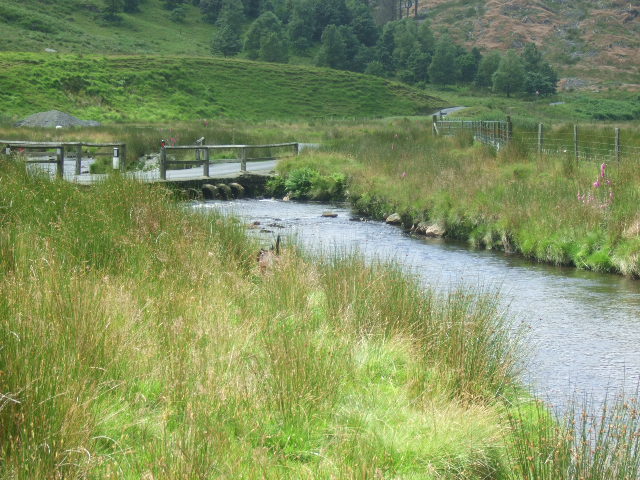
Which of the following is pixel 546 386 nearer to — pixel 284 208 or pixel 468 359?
pixel 468 359

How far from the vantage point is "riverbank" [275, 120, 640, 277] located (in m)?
12.8

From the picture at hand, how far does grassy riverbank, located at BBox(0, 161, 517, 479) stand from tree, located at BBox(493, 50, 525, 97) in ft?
317

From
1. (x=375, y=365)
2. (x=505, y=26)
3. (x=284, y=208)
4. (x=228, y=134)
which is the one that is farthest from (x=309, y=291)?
(x=505, y=26)

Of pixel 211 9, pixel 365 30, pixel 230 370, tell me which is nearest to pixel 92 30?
pixel 211 9

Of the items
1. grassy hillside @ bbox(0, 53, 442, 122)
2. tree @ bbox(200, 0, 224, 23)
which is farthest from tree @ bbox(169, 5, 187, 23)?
grassy hillside @ bbox(0, 53, 442, 122)

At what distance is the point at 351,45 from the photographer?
388 feet

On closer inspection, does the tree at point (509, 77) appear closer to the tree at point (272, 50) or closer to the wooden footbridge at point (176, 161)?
the tree at point (272, 50)

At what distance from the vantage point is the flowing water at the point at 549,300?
7195mm

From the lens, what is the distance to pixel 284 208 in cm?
2017

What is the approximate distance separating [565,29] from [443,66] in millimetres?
66133

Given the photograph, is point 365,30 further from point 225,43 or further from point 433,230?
point 433,230

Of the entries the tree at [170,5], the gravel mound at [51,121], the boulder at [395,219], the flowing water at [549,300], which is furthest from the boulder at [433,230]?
the tree at [170,5]

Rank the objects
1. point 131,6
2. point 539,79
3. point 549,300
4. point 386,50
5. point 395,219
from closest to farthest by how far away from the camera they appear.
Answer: point 549,300 < point 395,219 < point 539,79 < point 386,50 < point 131,6

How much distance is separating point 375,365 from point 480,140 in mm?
21402
